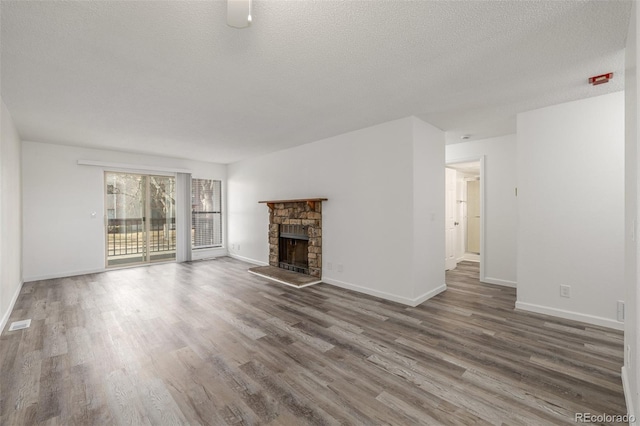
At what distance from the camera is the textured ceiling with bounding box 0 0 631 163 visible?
1713 mm

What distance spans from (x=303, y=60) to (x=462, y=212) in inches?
237

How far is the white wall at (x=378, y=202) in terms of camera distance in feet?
12.1

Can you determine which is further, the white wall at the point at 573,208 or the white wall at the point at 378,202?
the white wall at the point at 378,202

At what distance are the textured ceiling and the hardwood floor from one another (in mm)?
2494

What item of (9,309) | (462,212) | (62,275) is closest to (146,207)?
(62,275)

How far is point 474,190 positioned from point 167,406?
805 cm

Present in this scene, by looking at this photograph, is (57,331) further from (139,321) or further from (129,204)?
(129,204)

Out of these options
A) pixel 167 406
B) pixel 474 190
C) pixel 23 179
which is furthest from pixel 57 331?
pixel 474 190

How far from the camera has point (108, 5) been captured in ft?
5.37

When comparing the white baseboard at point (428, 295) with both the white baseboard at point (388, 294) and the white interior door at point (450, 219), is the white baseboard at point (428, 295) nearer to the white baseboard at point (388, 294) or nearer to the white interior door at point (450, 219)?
the white baseboard at point (388, 294)

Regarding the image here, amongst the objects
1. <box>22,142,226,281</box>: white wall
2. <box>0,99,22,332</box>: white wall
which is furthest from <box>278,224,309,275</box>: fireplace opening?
<box>0,99,22,332</box>: white wall

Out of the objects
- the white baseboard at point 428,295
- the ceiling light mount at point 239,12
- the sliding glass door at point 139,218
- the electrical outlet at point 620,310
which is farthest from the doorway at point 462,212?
the sliding glass door at point 139,218

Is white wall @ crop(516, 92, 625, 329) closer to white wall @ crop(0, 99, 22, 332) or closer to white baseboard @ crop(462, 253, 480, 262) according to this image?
white baseboard @ crop(462, 253, 480, 262)

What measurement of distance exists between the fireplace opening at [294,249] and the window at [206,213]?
266 cm
